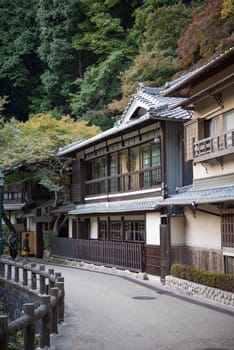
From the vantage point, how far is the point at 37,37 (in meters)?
55.3

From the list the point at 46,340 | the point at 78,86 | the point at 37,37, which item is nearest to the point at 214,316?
the point at 46,340

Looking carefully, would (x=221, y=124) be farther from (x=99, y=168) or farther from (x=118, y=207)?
→ (x=99, y=168)

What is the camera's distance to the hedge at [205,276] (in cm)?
1406

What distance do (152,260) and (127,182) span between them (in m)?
5.40

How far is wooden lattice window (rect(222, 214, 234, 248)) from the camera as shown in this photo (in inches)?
606

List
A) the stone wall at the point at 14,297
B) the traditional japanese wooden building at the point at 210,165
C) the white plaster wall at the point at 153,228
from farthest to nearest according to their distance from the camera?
1. the white plaster wall at the point at 153,228
2. the traditional japanese wooden building at the point at 210,165
3. the stone wall at the point at 14,297

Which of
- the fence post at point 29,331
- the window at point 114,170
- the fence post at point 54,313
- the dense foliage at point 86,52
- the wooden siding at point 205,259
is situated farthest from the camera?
the dense foliage at point 86,52

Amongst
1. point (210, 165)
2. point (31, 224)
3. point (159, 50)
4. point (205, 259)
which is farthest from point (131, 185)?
point (159, 50)

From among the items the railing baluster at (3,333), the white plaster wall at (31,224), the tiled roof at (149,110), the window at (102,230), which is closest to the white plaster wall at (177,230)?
→ the tiled roof at (149,110)

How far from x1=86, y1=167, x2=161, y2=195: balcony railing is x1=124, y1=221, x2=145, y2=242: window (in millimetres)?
1647

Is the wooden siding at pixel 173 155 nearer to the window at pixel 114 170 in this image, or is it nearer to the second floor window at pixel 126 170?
the second floor window at pixel 126 170

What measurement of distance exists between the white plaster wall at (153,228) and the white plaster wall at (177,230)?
67.2 inches

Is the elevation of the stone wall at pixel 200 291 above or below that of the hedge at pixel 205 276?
below

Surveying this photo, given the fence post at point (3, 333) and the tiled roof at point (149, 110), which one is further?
the tiled roof at point (149, 110)
